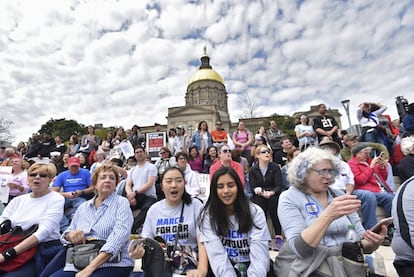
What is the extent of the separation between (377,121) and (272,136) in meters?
3.05

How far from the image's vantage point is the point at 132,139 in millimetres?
8930

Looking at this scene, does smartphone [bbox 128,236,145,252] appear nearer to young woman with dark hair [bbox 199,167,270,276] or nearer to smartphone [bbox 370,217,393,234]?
young woman with dark hair [bbox 199,167,270,276]

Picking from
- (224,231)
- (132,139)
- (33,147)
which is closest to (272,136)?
(132,139)

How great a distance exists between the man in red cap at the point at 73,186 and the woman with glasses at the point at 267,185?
11.4 feet

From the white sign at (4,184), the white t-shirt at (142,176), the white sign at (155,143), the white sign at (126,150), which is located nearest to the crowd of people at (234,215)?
the white t-shirt at (142,176)

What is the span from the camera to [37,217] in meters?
2.88

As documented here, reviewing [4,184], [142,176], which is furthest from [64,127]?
[142,176]

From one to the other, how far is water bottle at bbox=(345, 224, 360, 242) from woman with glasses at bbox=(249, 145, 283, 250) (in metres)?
2.17

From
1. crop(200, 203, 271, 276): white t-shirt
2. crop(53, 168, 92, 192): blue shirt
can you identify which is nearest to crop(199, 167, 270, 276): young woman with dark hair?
crop(200, 203, 271, 276): white t-shirt

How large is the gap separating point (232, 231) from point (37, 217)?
2573 millimetres

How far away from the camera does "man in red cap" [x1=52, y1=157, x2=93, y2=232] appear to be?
14.7 ft

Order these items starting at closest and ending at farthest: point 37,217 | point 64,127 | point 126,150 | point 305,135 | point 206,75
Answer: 1. point 37,217
2. point 305,135
3. point 126,150
4. point 64,127
5. point 206,75

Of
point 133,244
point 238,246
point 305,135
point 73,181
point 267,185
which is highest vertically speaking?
point 305,135

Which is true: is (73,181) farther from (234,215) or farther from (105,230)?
(234,215)
